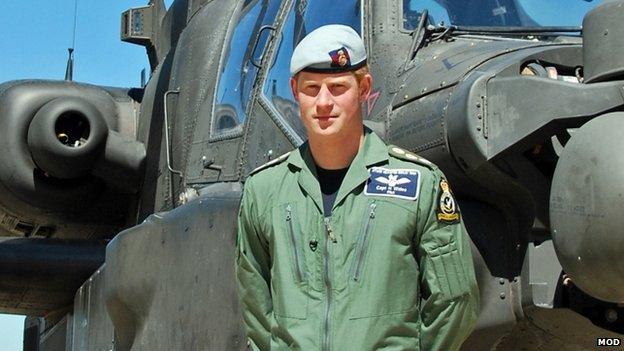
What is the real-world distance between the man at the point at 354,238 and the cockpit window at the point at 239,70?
250 cm

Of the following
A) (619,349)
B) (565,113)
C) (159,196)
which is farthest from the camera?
(159,196)

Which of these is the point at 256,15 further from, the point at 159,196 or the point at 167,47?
the point at 167,47

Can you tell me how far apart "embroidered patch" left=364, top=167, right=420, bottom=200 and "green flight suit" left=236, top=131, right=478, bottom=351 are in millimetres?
12

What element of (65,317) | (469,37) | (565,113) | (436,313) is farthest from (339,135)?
(65,317)

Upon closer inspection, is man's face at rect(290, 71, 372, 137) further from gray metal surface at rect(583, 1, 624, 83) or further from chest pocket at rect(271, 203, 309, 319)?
gray metal surface at rect(583, 1, 624, 83)

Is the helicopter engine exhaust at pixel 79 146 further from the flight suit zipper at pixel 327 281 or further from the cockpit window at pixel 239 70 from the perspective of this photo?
the flight suit zipper at pixel 327 281

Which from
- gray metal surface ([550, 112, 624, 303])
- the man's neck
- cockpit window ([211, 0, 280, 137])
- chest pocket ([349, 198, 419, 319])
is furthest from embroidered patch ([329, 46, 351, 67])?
cockpit window ([211, 0, 280, 137])

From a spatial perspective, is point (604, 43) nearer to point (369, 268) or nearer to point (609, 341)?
point (609, 341)

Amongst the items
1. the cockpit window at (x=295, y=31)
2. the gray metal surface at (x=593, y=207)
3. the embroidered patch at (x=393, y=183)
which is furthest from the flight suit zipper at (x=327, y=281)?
the cockpit window at (x=295, y=31)

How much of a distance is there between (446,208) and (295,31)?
8.16 ft

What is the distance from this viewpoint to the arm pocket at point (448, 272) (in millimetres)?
2809

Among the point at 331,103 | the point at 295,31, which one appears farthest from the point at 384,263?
Result: the point at 295,31

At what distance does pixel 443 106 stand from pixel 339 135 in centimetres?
107

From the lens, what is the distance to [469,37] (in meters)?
4.71
